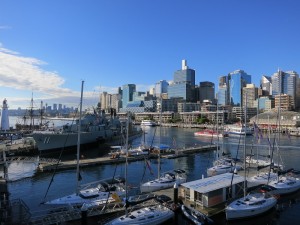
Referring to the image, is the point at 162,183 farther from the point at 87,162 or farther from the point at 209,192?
the point at 87,162

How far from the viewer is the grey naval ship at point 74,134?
6662cm

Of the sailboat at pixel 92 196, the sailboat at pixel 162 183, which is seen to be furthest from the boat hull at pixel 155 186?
the sailboat at pixel 92 196

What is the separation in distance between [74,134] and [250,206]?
53.4 meters

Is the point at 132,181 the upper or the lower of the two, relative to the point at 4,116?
lower

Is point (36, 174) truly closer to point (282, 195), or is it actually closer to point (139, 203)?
point (139, 203)

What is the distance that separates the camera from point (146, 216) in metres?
24.3

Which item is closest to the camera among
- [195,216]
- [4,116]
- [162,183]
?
[195,216]

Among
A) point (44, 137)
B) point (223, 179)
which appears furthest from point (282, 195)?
point (44, 137)

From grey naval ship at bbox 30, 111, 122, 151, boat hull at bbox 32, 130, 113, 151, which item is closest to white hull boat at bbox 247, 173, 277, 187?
grey naval ship at bbox 30, 111, 122, 151

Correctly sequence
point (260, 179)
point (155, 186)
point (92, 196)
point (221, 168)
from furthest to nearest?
point (221, 168) → point (260, 179) → point (155, 186) → point (92, 196)

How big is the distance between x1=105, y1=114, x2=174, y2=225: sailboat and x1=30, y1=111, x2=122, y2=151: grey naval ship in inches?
1076

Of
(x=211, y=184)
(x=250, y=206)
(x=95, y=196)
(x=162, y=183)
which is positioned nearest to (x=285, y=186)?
(x=250, y=206)

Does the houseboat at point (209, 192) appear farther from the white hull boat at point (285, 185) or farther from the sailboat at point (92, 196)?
the sailboat at point (92, 196)

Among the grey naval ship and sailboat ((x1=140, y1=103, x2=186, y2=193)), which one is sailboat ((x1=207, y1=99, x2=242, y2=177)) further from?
the grey naval ship
